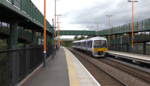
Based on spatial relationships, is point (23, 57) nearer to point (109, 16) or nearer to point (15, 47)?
point (15, 47)

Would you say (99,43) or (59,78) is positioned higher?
(99,43)


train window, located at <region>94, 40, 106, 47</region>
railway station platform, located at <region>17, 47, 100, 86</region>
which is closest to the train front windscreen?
train window, located at <region>94, 40, 106, 47</region>

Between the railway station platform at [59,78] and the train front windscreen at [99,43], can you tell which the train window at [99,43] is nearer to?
the train front windscreen at [99,43]

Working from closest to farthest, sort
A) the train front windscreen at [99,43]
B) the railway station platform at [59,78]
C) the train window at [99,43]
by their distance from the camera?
the railway station platform at [59,78], the train front windscreen at [99,43], the train window at [99,43]

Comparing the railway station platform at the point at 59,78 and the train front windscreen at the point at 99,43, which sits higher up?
the train front windscreen at the point at 99,43

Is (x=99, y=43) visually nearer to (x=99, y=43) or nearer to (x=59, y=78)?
(x=99, y=43)

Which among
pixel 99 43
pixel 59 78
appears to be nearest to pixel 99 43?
pixel 99 43

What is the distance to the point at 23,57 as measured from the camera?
666 cm

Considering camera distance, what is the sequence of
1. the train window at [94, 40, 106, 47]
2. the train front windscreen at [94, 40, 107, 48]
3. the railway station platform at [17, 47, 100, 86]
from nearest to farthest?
the railway station platform at [17, 47, 100, 86] → the train front windscreen at [94, 40, 107, 48] → the train window at [94, 40, 106, 47]

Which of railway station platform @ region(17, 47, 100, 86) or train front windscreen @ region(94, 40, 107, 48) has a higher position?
train front windscreen @ region(94, 40, 107, 48)

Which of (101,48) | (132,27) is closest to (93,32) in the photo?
(132,27)

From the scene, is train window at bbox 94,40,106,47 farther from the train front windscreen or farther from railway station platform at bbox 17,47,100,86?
railway station platform at bbox 17,47,100,86

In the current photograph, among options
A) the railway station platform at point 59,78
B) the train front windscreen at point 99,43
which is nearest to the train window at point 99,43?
the train front windscreen at point 99,43

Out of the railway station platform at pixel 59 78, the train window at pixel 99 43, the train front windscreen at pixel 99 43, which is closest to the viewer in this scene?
the railway station platform at pixel 59 78
